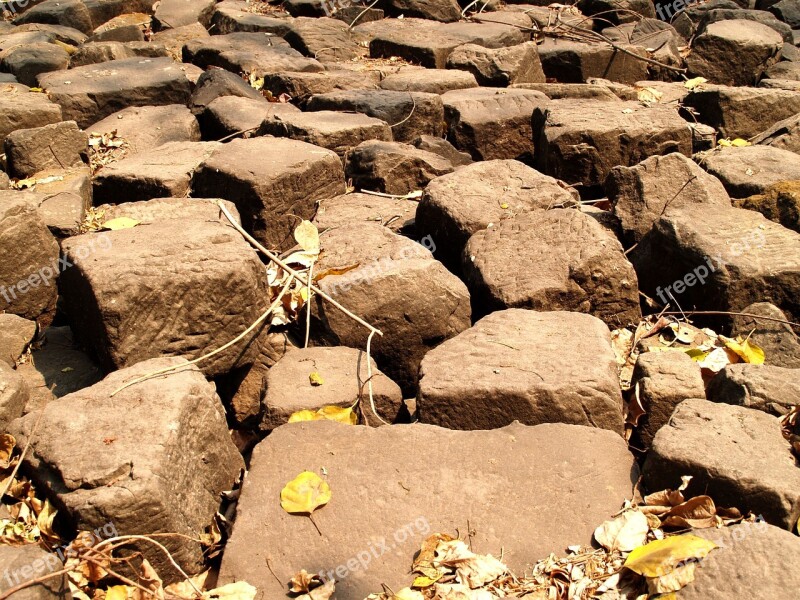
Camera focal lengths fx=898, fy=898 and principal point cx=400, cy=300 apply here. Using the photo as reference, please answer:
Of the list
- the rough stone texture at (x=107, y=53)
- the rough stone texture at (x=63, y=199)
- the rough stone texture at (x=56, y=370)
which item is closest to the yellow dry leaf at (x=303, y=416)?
the rough stone texture at (x=56, y=370)

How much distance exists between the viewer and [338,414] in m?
3.19

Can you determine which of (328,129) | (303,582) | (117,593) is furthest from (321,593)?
(328,129)

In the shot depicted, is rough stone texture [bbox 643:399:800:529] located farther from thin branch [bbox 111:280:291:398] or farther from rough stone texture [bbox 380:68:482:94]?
rough stone texture [bbox 380:68:482:94]

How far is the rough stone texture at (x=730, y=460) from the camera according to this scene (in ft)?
8.59

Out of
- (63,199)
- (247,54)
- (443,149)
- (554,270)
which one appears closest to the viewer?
(554,270)

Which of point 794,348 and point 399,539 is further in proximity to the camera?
point 794,348

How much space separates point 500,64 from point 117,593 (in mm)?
5582

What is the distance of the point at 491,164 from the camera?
480 cm

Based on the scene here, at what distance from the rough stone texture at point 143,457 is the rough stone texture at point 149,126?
A: 281cm

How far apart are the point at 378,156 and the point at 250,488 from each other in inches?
106

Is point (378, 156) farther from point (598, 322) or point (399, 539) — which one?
point (399, 539)

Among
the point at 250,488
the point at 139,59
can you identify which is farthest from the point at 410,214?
the point at 139,59
